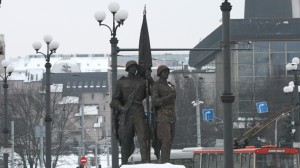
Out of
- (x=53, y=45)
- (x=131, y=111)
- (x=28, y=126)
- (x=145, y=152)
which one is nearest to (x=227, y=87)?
(x=131, y=111)

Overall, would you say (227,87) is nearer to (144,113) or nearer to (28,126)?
(144,113)

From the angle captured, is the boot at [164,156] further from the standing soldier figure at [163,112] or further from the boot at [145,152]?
the boot at [145,152]

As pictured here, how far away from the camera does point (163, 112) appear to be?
23672 millimetres

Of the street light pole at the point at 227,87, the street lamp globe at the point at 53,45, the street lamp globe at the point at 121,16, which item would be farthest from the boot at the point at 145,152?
the street lamp globe at the point at 53,45

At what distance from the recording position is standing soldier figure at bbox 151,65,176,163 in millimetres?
23531

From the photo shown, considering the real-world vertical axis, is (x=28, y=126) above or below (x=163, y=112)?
above

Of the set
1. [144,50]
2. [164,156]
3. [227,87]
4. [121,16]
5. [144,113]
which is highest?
[121,16]

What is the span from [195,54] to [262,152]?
282ft

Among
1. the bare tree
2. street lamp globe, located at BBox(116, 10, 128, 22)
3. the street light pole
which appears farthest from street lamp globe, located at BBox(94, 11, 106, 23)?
the bare tree

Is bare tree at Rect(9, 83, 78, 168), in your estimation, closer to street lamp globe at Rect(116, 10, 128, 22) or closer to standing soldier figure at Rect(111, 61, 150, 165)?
street lamp globe at Rect(116, 10, 128, 22)

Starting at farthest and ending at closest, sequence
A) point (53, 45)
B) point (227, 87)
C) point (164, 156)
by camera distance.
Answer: point (53, 45)
point (227, 87)
point (164, 156)

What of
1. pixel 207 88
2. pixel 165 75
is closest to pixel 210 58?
pixel 207 88

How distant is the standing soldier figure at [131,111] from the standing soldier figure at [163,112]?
253 mm

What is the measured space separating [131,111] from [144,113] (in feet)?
0.97
